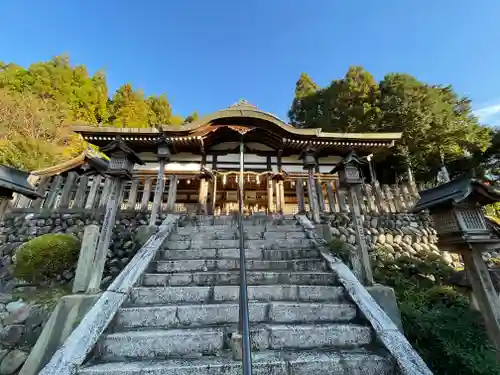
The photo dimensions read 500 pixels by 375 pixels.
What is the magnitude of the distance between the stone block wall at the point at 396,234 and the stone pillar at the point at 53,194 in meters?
8.65

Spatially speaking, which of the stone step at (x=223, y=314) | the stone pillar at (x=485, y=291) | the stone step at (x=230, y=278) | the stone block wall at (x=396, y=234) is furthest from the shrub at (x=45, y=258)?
the stone pillar at (x=485, y=291)

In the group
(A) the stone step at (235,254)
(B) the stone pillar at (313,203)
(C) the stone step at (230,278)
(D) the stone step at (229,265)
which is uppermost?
(B) the stone pillar at (313,203)

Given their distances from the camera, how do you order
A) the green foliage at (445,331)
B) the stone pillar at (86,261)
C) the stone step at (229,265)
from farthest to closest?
the stone step at (229,265) < the stone pillar at (86,261) < the green foliage at (445,331)

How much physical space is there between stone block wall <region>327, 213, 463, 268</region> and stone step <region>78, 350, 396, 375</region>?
15.7 feet

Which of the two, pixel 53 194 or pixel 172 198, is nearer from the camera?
pixel 172 198

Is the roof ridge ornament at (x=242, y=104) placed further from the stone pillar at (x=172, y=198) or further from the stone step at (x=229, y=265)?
the stone step at (x=229, y=265)

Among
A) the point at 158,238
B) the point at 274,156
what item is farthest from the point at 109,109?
the point at 158,238

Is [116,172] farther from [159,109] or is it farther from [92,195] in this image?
[159,109]

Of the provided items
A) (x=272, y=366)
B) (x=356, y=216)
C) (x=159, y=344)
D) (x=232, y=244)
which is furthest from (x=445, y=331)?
(x=159, y=344)

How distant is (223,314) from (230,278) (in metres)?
0.80

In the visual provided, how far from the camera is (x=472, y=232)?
10.7 feet

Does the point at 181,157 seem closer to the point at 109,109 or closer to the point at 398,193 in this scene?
the point at 398,193

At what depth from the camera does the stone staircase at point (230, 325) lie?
2199 mm

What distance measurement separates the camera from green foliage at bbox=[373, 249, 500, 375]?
8.80 feet
